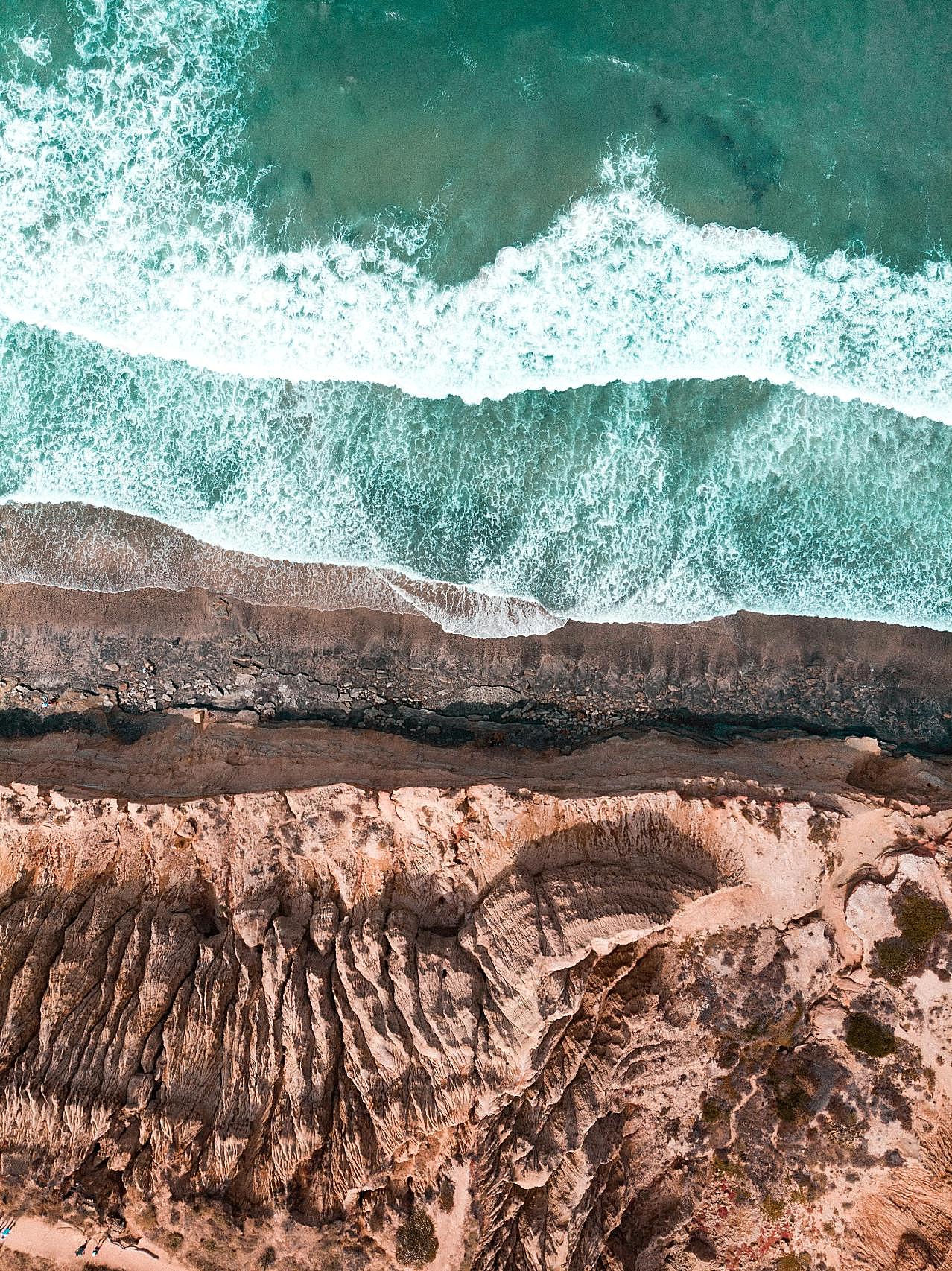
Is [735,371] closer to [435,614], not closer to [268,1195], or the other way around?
[435,614]

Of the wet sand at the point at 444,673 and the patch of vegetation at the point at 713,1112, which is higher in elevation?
the wet sand at the point at 444,673

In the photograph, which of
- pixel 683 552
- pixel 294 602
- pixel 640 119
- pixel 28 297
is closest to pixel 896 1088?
pixel 683 552

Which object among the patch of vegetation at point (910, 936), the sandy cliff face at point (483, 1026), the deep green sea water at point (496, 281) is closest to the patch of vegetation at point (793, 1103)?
the sandy cliff face at point (483, 1026)

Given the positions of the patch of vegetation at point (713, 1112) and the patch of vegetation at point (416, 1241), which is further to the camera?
the patch of vegetation at point (713, 1112)

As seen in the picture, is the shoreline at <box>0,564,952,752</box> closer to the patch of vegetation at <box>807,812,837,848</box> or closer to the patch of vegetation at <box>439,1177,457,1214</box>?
the patch of vegetation at <box>807,812,837,848</box>

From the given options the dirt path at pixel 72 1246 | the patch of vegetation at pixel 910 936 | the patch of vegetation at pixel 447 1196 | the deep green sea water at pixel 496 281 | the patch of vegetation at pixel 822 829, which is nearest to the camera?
the dirt path at pixel 72 1246

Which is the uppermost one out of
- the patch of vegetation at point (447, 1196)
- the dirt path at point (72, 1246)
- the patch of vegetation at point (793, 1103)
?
the patch of vegetation at point (793, 1103)

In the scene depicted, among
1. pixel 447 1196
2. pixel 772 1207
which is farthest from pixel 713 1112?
pixel 447 1196

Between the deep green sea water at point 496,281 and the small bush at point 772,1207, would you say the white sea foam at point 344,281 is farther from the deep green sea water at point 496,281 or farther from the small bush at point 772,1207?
the small bush at point 772,1207
